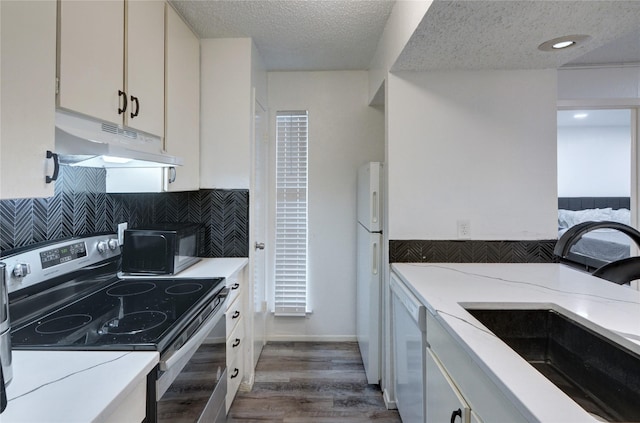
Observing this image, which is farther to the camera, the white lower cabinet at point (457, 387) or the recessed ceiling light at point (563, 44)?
the recessed ceiling light at point (563, 44)

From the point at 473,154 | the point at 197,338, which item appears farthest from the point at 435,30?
the point at 197,338

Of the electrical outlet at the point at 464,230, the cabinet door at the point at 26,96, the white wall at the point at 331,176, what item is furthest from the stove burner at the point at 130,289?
the electrical outlet at the point at 464,230

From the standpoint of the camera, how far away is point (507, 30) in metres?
1.38

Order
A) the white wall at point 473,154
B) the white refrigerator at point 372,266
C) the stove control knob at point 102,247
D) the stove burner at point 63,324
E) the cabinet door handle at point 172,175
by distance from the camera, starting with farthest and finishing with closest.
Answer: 1. the white refrigerator at point 372,266
2. the white wall at point 473,154
3. the cabinet door handle at point 172,175
4. the stove control knob at point 102,247
5. the stove burner at point 63,324

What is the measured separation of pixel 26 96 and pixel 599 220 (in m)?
4.42

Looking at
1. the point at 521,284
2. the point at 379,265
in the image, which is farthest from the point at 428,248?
the point at 521,284

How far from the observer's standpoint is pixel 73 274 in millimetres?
1411

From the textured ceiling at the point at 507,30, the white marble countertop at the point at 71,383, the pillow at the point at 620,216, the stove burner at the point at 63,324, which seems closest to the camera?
the white marble countertop at the point at 71,383

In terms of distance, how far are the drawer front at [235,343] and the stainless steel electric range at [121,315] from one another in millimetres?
164

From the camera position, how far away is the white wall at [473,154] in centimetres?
185

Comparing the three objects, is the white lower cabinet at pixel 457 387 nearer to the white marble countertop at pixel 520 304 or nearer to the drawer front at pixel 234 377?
the white marble countertop at pixel 520 304

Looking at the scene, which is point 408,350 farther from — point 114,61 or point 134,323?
point 114,61

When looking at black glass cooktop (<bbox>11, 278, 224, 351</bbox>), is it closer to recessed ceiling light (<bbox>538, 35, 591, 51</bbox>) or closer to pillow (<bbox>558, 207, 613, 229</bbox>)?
recessed ceiling light (<bbox>538, 35, 591, 51</bbox>)

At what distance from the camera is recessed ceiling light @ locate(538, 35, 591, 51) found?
144cm
